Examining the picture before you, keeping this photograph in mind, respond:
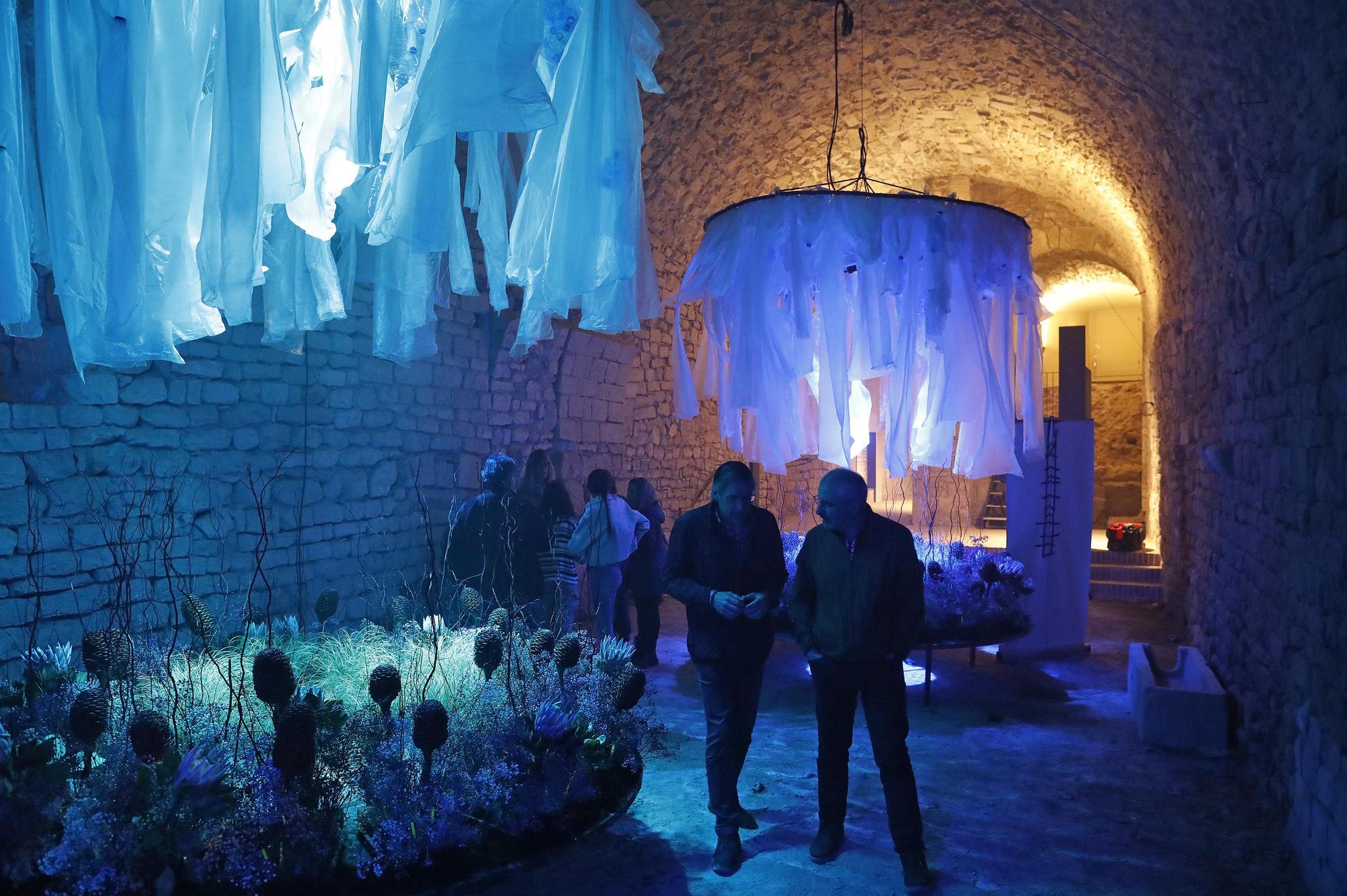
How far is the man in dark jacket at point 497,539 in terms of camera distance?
16.6 ft

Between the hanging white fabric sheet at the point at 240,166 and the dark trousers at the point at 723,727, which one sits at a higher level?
the hanging white fabric sheet at the point at 240,166

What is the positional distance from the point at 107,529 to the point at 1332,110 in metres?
4.64

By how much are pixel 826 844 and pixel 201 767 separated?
1921 millimetres

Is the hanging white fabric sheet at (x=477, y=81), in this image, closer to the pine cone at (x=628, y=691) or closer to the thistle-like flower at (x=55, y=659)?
the pine cone at (x=628, y=691)

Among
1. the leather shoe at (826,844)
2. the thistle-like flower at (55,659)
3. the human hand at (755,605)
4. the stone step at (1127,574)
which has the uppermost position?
the human hand at (755,605)

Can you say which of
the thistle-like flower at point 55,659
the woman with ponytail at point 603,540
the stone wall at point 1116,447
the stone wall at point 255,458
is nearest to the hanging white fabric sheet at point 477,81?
the stone wall at point 255,458

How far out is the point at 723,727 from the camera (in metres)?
3.14

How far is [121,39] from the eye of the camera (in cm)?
231

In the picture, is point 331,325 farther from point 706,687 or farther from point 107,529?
point 706,687

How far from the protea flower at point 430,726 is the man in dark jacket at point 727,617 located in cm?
86

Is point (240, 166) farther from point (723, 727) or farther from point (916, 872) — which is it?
point (916, 872)

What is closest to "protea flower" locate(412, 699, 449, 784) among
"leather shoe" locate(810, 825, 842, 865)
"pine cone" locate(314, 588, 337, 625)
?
"pine cone" locate(314, 588, 337, 625)

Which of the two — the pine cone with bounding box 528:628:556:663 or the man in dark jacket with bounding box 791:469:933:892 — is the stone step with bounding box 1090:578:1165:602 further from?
the pine cone with bounding box 528:628:556:663

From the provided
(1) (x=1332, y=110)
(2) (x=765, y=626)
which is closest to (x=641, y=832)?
(2) (x=765, y=626)
